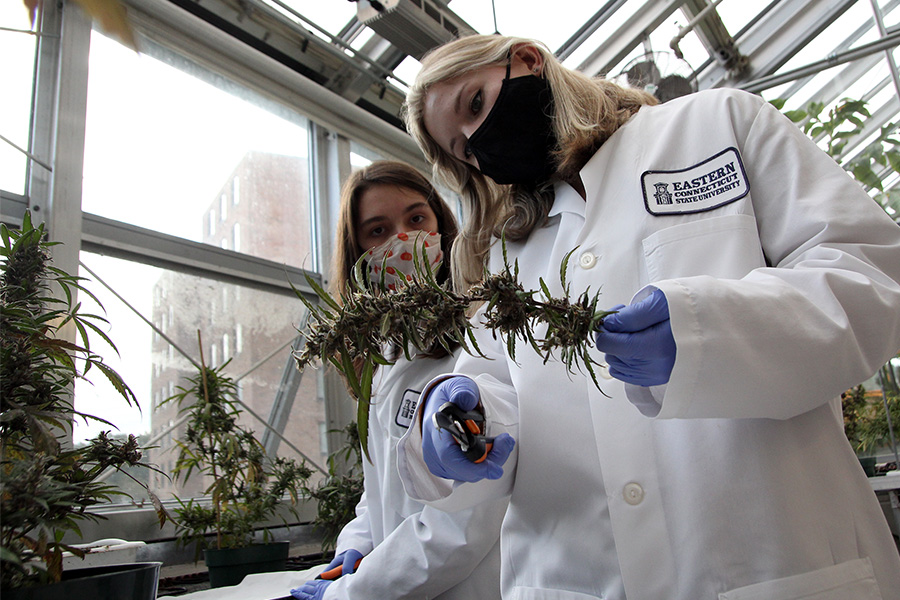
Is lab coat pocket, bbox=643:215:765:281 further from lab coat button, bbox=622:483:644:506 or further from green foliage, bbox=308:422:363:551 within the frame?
green foliage, bbox=308:422:363:551

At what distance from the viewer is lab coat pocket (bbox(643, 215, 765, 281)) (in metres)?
0.83

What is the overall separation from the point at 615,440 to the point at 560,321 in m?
0.30

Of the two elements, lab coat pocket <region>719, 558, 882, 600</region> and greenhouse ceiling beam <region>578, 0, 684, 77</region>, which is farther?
greenhouse ceiling beam <region>578, 0, 684, 77</region>

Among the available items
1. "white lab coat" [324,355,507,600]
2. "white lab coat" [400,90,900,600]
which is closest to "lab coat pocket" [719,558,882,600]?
"white lab coat" [400,90,900,600]

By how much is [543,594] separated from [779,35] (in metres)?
5.44

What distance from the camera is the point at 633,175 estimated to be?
966 mm

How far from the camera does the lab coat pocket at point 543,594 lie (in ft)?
2.78

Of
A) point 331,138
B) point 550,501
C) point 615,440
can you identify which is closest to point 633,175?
point 615,440

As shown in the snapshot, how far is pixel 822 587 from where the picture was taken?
2.32 ft

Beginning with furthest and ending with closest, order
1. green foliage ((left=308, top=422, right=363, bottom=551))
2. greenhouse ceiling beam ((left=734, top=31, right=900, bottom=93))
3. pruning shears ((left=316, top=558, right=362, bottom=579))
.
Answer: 1. greenhouse ceiling beam ((left=734, top=31, right=900, bottom=93))
2. green foliage ((left=308, top=422, right=363, bottom=551))
3. pruning shears ((left=316, top=558, right=362, bottom=579))

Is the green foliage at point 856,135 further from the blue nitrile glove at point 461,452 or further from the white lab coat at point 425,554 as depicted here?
the blue nitrile glove at point 461,452

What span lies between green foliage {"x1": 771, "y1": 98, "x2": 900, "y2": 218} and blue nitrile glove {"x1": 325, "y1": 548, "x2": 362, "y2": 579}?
3375 mm

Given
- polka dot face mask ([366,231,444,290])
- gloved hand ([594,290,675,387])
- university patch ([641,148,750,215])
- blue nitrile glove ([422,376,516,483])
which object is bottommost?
blue nitrile glove ([422,376,516,483])

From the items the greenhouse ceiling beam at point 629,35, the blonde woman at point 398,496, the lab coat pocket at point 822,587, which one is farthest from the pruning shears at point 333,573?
the greenhouse ceiling beam at point 629,35
